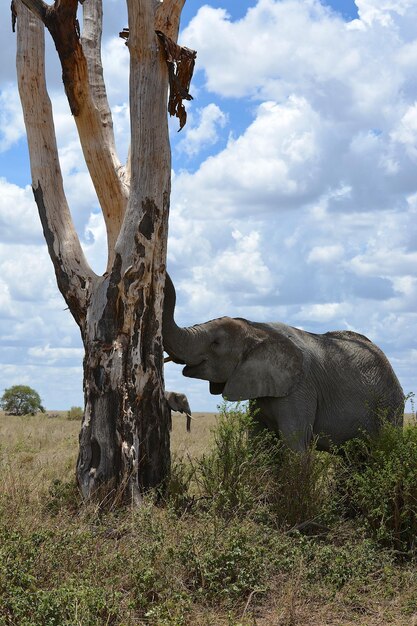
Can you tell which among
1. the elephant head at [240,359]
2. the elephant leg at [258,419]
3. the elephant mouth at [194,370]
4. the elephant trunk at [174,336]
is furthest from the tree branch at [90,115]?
the elephant leg at [258,419]

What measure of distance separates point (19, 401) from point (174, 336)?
3090 cm

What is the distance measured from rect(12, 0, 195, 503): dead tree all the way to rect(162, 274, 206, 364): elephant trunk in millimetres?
416

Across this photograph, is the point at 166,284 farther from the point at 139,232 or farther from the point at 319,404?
the point at 319,404

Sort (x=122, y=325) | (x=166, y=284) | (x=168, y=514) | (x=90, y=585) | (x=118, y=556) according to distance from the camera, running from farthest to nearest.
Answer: (x=166, y=284) < (x=122, y=325) < (x=168, y=514) < (x=118, y=556) < (x=90, y=585)

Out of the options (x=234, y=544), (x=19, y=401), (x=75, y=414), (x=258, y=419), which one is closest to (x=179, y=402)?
A: (x=75, y=414)

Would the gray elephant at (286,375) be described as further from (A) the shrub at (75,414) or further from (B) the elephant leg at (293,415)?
(A) the shrub at (75,414)

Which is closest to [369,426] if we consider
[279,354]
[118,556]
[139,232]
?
[279,354]

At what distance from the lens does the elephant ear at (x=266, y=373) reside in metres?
11.2

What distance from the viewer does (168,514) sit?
8977mm

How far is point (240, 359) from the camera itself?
11.4 meters

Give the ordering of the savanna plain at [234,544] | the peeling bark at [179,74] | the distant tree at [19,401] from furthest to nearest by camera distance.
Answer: the distant tree at [19,401] < the peeling bark at [179,74] < the savanna plain at [234,544]

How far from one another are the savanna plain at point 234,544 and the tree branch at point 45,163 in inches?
102

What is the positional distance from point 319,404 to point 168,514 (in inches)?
141

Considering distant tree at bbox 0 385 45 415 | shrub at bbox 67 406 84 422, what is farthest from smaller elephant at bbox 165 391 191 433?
distant tree at bbox 0 385 45 415
